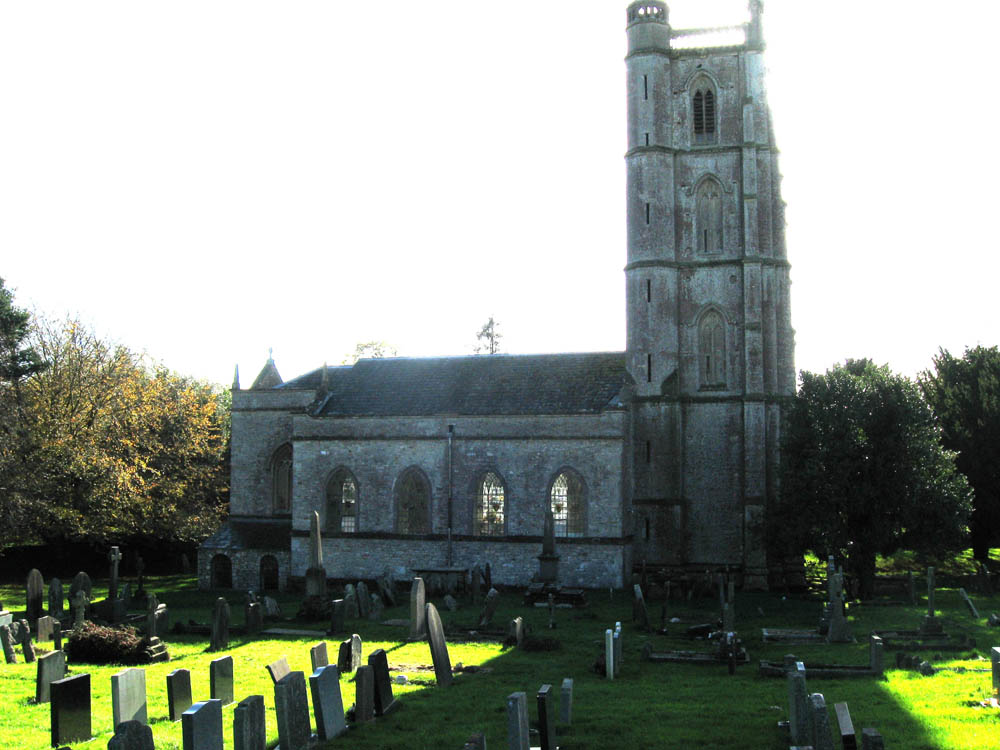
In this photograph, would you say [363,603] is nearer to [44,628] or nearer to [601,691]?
[44,628]

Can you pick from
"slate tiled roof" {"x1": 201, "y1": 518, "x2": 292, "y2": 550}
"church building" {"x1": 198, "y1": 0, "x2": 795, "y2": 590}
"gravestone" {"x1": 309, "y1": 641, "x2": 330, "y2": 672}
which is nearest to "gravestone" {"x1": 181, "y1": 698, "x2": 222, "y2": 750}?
"gravestone" {"x1": 309, "y1": 641, "x2": 330, "y2": 672}

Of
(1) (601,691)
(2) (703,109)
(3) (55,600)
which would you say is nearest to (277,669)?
(1) (601,691)

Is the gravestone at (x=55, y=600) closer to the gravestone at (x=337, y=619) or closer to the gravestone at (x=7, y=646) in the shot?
the gravestone at (x=7, y=646)

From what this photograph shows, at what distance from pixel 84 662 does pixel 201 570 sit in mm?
17762

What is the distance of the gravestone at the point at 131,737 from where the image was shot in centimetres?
1035

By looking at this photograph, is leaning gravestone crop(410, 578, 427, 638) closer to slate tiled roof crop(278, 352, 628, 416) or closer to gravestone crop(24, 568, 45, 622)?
gravestone crop(24, 568, 45, 622)

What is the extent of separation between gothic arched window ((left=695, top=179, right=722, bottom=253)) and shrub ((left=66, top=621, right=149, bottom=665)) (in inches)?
1016

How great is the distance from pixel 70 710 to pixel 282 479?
28031mm

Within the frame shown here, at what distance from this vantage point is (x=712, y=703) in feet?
50.2

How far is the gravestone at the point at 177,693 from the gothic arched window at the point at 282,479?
86.2 feet

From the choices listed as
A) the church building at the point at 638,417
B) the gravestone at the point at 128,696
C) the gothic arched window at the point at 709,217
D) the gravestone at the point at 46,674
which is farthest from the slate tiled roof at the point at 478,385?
the gravestone at the point at 128,696

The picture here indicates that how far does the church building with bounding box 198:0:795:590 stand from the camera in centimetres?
3569

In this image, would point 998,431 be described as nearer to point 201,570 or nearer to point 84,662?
point 201,570

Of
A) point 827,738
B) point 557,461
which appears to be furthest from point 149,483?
point 827,738
